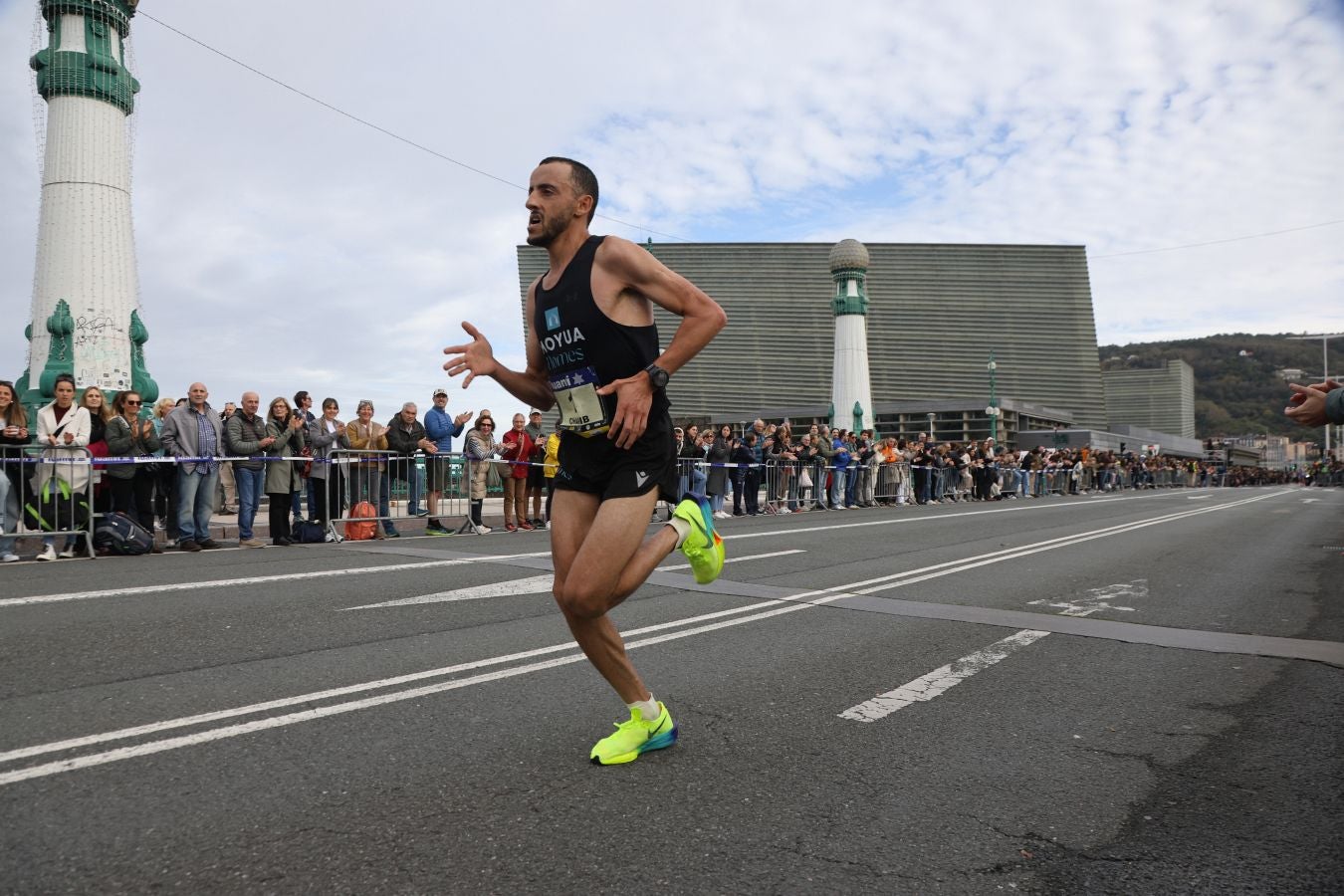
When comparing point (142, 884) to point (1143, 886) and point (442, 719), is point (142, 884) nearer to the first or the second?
point (442, 719)

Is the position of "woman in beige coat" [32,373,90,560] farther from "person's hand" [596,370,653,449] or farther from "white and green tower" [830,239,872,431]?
"white and green tower" [830,239,872,431]

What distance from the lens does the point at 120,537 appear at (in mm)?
10273

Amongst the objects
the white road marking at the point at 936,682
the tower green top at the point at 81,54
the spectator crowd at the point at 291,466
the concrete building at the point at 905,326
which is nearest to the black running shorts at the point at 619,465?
the white road marking at the point at 936,682

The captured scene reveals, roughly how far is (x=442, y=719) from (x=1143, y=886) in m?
2.58

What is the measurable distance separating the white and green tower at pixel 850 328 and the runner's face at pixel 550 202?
54.2 meters

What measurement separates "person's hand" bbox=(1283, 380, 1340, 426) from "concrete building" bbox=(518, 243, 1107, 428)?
321 ft

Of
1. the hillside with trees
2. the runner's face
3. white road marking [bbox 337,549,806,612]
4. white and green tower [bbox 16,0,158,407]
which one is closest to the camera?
the runner's face

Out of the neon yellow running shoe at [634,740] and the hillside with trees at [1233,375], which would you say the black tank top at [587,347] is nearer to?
the neon yellow running shoe at [634,740]

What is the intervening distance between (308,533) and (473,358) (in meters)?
9.35

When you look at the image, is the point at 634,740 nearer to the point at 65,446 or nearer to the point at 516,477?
the point at 65,446

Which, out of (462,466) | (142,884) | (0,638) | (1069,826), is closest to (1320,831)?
(1069,826)

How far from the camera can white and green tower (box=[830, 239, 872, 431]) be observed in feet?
187

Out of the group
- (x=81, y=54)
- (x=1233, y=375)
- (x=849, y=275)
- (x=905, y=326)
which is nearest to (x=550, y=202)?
(x=81, y=54)

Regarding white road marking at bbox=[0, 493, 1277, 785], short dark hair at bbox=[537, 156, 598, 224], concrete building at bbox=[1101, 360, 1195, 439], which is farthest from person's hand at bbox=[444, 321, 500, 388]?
concrete building at bbox=[1101, 360, 1195, 439]
